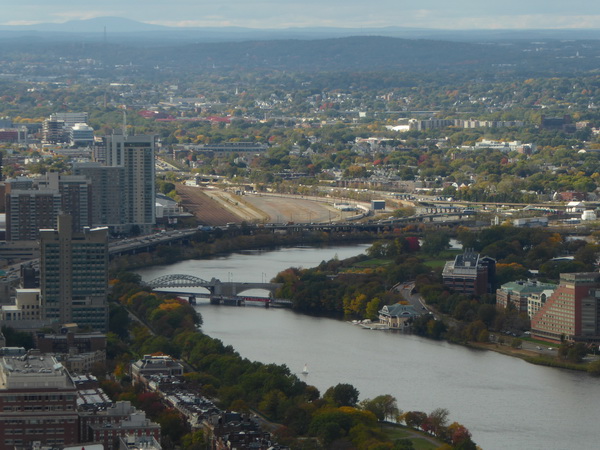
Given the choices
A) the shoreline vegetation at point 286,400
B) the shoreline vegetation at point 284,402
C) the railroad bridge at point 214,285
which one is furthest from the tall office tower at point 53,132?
the shoreline vegetation at point 284,402

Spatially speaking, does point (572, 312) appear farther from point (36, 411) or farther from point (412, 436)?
point (36, 411)

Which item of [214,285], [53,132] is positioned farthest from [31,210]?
[53,132]

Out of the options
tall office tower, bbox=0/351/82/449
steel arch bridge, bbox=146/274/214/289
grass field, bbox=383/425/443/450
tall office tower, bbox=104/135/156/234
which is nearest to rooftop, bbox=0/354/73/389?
tall office tower, bbox=0/351/82/449

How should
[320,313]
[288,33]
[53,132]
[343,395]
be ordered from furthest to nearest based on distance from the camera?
[288,33]
[53,132]
[320,313]
[343,395]

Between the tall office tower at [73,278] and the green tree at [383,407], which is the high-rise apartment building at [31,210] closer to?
the tall office tower at [73,278]

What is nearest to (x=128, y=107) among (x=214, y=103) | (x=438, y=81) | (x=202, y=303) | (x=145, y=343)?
(x=214, y=103)

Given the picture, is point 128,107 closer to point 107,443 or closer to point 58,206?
point 58,206

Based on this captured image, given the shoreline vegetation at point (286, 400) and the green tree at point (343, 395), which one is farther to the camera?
the green tree at point (343, 395)

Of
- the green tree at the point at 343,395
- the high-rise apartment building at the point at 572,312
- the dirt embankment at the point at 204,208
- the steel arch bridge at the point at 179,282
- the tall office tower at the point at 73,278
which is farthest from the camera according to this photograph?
the dirt embankment at the point at 204,208
